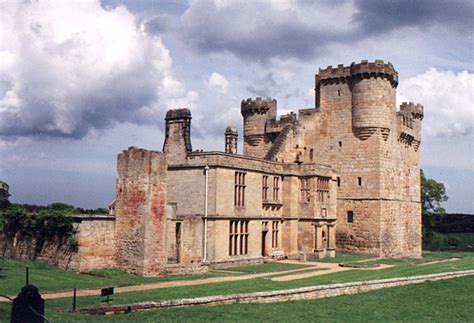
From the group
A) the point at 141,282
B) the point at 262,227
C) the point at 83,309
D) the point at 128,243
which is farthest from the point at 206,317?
the point at 262,227

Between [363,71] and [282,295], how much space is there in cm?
2685

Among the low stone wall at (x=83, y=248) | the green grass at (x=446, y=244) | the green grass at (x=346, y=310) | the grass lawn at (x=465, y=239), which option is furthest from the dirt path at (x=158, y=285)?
the grass lawn at (x=465, y=239)

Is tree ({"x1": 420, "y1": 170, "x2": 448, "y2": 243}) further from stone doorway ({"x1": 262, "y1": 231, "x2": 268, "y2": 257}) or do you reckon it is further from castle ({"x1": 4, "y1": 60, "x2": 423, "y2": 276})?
stone doorway ({"x1": 262, "y1": 231, "x2": 268, "y2": 257})

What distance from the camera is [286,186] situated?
4153 centimetres

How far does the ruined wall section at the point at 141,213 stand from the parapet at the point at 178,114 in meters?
8.29

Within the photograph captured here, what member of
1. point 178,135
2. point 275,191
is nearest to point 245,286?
point 178,135

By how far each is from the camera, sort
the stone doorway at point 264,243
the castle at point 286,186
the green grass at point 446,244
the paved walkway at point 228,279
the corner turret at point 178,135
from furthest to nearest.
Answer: the green grass at point 446,244
the stone doorway at point 264,243
the corner turret at point 178,135
the castle at point 286,186
the paved walkway at point 228,279

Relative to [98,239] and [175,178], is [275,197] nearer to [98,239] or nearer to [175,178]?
[175,178]

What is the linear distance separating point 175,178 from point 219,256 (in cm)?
554

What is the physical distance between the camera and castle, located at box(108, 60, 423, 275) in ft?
93.9

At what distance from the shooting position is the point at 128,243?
92.9ft

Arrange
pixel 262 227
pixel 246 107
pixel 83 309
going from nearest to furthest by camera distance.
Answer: pixel 83 309
pixel 262 227
pixel 246 107

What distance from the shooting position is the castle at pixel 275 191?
28.4 meters

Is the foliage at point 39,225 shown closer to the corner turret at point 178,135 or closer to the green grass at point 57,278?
the green grass at point 57,278
